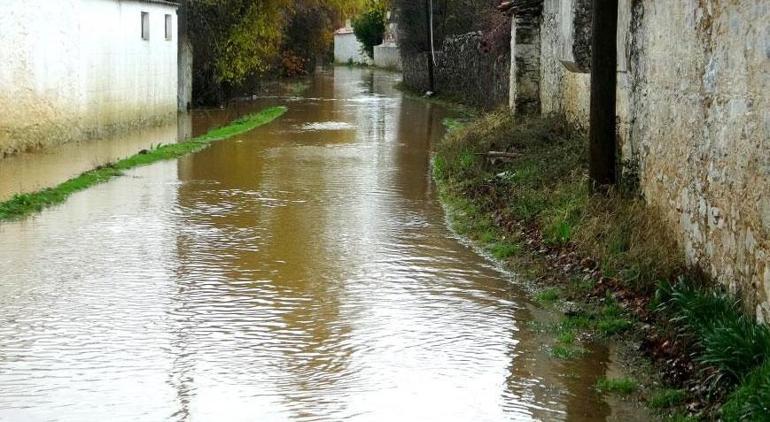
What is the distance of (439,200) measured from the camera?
15453 millimetres

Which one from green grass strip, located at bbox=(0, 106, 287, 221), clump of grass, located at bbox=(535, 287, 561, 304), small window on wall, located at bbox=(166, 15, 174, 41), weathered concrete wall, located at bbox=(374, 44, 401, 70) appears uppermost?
weathered concrete wall, located at bbox=(374, 44, 401, 70)

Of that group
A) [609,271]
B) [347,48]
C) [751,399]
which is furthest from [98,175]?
[347,48]

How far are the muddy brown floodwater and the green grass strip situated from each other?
0.95ft

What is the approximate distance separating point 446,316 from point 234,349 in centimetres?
197

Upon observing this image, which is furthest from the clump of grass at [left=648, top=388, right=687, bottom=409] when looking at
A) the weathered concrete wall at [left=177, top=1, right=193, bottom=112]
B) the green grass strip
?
the weathered concrete wall at [left=177, top=1, right=193, bottom=112]

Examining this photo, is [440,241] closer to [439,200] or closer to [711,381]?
[439,200]

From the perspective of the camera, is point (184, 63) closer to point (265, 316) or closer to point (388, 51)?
point (265, 316)

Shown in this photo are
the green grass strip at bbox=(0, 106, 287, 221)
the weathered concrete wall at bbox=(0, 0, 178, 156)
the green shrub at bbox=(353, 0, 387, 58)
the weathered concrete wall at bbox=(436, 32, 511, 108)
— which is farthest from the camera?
the green shrub at bbox=(353, 0, 387, 58)

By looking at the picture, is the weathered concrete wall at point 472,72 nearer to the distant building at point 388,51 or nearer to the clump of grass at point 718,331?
the clump of grass at point 718,331

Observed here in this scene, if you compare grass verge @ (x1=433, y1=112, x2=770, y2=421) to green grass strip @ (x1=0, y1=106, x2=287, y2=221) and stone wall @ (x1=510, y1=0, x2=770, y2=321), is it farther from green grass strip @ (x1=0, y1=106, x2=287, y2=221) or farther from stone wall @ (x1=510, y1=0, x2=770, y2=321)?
green grass strip @ (x1=0, y1=106, x2=287, y2=221)

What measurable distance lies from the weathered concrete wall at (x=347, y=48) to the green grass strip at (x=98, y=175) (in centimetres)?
6707

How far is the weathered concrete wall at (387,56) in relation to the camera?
77.3 m

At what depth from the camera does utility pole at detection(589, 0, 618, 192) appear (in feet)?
37.6


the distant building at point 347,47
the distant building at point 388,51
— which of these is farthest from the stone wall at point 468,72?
the distant building at point 347,47
